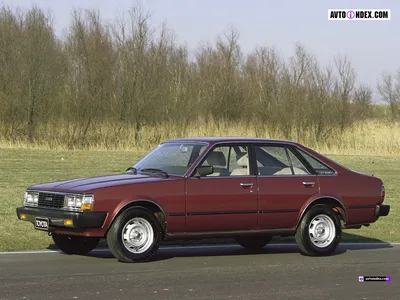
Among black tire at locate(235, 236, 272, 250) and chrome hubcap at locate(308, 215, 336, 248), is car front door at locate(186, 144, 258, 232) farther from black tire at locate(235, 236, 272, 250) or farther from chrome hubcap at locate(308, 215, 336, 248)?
black tire at locate(235, 236, 272, 250)

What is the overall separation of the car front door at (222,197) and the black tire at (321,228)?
0.75 meters

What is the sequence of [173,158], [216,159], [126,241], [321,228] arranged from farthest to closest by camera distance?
[321,228] → [173,158] → [216,159] → [126,241]

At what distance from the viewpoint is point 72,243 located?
1075 centimetres

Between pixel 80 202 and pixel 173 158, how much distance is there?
1.78 metres

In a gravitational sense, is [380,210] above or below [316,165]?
below

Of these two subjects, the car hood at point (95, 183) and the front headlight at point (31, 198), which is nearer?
the car hood at point (95, 183)

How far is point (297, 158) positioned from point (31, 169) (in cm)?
1570

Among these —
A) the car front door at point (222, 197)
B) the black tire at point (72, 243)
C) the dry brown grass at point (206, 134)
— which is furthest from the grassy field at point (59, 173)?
the car front door at point (222, 197)

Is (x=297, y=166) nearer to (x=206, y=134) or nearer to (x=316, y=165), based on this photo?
(x=316, y=165)

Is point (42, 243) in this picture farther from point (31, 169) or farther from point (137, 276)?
point (31, 169)

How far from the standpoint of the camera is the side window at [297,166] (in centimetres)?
1127

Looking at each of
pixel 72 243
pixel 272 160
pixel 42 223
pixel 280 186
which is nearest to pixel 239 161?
pixel 272 160

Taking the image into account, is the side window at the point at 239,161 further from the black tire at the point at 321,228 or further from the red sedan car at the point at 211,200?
the black tire at the point at 321,228

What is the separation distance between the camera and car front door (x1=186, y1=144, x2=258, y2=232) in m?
10.3
